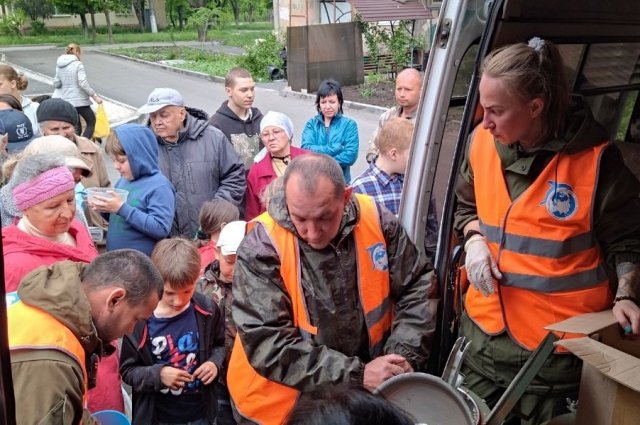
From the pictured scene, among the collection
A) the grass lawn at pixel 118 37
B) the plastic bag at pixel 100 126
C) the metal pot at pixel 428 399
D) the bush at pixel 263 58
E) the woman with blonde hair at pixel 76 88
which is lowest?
the grass lawn at pixel 118 37

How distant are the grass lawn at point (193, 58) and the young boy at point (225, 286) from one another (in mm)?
20309

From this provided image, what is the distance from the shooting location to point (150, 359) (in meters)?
2.91

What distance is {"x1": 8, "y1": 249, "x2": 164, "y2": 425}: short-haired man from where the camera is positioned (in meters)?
1.69

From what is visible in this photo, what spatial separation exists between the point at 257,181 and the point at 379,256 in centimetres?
236

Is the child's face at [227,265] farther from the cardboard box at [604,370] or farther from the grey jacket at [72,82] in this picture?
the grey jacket at [72,82]

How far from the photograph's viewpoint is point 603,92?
353cm

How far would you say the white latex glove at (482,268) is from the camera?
7.20 feet

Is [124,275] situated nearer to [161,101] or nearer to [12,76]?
[161,101]

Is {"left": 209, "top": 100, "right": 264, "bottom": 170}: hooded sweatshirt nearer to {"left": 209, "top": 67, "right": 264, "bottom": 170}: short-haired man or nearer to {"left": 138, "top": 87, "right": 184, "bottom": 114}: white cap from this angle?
{"left": 209, "top": 67, "right": 264, "bottom": 170}: short-haired man

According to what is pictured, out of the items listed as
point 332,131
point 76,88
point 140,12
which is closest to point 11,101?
point 332,131

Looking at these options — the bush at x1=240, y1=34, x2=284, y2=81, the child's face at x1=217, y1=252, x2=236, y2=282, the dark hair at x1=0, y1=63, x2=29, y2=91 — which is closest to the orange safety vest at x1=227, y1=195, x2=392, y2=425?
the child's face at x1=217, y1=252, x2=236, y2=282

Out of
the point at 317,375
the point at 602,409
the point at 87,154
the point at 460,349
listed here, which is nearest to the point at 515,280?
the point at 460,349

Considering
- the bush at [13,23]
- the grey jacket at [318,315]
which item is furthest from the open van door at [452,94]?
the bush at [13,23]

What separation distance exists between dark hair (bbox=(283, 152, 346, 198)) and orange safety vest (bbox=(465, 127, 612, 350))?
1.97 feet
